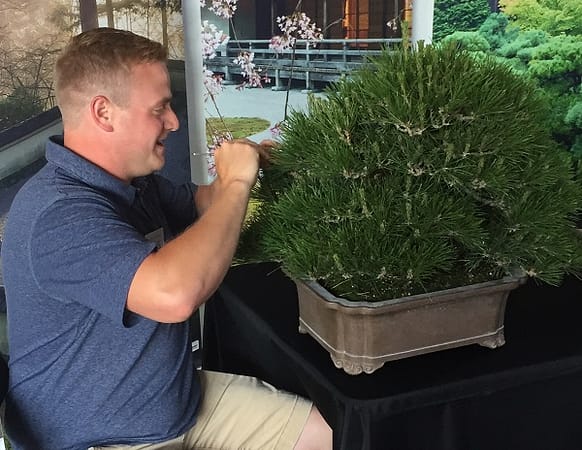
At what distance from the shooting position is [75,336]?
1.19 metres

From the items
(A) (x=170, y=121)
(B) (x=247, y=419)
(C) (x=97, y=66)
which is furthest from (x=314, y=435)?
(C) (x=97, y=66)

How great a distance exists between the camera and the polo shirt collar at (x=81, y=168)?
1210 millimetres

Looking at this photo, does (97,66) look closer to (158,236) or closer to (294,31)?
(158,236)

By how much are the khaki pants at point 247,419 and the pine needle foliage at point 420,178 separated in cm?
46

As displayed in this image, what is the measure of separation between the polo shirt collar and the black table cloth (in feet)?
1.30

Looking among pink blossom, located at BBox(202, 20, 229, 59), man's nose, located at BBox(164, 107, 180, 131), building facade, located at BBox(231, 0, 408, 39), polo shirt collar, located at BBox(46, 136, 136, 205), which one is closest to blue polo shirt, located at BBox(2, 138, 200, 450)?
polo shirt collar, located at BBox(46, 136, 136, 205)

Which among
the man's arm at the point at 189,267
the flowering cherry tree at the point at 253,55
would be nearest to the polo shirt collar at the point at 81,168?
the man's arm at the point at 189,267

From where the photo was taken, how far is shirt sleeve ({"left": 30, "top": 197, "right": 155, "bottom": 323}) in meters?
1.06

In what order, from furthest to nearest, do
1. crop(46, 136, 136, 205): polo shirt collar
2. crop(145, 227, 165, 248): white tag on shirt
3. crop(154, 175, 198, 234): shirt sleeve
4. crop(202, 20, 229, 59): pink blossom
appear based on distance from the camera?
1. crop(202, 20, 229, 59): pink blossom
2. crop(154, 175, 198, 234): shirt sleeve
3. crop(145, 227, 165, 248): white tag on shirt
4. crop(46, 136, 136, 205): polo shirt collar

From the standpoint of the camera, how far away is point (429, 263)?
0.97m

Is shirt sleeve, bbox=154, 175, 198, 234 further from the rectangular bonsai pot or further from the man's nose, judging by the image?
the rectangular bonsai pot

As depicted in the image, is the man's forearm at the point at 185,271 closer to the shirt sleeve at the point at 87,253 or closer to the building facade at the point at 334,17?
the shirt sleeve at the point at 87,253

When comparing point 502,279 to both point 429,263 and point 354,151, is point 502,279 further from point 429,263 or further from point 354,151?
point 354,151

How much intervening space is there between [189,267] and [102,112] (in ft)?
1.24
